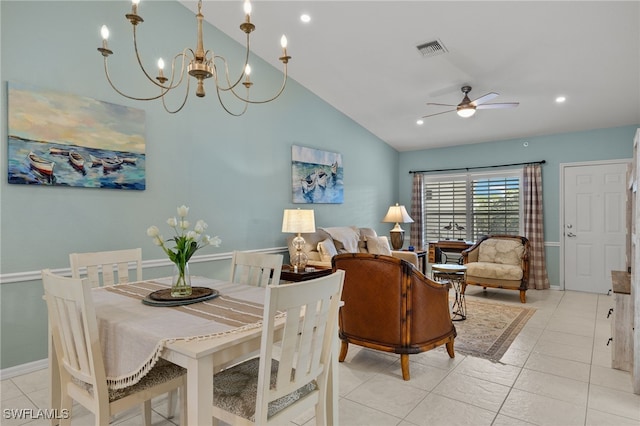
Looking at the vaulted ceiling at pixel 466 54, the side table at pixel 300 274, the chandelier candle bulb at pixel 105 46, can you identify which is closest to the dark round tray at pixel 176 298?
the chandelier candle bulb at pixel 105 46

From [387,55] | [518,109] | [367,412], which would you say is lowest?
[367,412]

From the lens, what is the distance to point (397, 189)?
25.1 ft

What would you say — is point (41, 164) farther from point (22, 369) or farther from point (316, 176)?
point (316, 176)

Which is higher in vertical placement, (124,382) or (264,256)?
(264,256)

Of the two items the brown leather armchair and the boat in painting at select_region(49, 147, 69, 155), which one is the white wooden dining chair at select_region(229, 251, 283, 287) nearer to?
the brown leather armchair

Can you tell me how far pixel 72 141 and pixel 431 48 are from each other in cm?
359

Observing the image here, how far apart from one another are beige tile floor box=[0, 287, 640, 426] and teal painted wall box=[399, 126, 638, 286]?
2.71 m

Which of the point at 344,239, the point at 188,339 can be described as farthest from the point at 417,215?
the point at 188,339

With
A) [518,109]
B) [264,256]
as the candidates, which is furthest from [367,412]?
[518,109]

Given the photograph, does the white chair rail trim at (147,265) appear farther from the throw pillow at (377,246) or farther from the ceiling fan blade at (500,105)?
the ceiling fan blade at (500,105)

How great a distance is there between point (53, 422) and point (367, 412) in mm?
1845

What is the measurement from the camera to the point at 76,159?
10.1 ft

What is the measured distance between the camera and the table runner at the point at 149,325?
1463 millimetres

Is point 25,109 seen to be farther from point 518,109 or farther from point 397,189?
point 397,189
